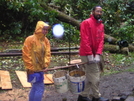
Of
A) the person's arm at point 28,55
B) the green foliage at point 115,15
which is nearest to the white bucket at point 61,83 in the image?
the person's arm at point 28,55

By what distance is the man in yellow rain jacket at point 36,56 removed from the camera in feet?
13.4

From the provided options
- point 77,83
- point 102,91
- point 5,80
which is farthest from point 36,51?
point 5,80

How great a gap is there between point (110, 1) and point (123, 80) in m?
8.60

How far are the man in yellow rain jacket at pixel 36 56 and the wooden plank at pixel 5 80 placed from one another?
2024 millimetres

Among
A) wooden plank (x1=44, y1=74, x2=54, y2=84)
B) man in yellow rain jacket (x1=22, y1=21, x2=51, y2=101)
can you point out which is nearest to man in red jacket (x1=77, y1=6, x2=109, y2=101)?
man in yellow rain jacket (x1=22, y1=21, x2=51, y2=101)

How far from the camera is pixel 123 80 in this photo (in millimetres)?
6613

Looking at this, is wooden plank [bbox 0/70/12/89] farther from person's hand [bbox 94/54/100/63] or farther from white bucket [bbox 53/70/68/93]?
person's hand [bbox 94/54/100/63]

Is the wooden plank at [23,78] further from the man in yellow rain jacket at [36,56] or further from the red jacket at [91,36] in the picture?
the red jacket at [91,36]

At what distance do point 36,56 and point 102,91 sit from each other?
253 cm

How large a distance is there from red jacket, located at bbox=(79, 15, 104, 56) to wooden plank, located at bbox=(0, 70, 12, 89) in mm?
2642

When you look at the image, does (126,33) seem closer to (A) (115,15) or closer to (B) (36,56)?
(A) (115,15)

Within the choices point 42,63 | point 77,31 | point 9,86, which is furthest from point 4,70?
point 77,31

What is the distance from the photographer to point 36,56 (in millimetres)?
4152

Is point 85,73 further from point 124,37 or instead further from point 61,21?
point 61,21
